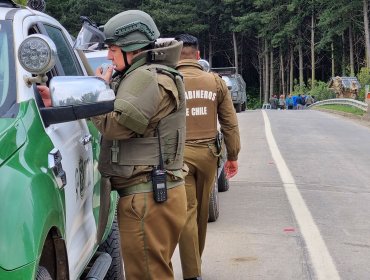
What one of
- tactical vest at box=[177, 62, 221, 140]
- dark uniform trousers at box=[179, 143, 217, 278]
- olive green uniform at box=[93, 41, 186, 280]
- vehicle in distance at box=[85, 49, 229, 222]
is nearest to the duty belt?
olive green uniform at box=[93, 41, 186, 280]

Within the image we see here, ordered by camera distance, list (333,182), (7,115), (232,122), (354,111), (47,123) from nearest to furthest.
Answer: (7,115) < (47,123) < (232,122) < (333,182) < (354,111)

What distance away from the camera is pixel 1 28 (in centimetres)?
318

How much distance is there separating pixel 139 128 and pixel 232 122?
2069 millimetres

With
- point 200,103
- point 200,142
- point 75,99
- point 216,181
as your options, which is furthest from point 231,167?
point 75,99

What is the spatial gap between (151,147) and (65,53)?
1.40 m

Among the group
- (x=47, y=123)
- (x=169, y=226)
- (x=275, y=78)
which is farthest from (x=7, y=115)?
(x=275, y=78)

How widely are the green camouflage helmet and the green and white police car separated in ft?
1.26

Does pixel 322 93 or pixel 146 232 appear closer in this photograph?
pixel 146 232

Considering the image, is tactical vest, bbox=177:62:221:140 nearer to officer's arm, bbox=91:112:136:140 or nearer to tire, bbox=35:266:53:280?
officer's arm, bbox=91:112:136:140

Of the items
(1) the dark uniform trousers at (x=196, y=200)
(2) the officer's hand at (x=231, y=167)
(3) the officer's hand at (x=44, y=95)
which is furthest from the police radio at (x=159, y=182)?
(2) the officer's hand at (x=231, y=167)

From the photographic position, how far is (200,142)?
4.89 m

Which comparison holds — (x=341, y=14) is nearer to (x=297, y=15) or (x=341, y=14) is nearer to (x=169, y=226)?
(x=297, y=15)

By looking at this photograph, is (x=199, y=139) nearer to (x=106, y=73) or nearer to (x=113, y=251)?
(x=113, y=251)

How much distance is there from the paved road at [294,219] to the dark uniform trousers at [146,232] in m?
2.05
